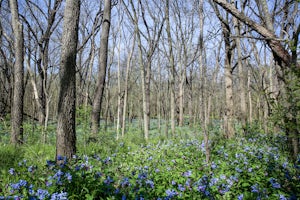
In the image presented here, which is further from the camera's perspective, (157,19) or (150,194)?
(157,19)

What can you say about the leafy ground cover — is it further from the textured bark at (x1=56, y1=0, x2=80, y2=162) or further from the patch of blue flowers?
the textured bark at (x1=56, y1=0, x2=80, y2=162)

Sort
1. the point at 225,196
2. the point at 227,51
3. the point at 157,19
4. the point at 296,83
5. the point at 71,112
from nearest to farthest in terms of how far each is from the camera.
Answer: the point at 296,83, the point at 225,196, the point at 71,112, the point at 227,51, the point at 157,19

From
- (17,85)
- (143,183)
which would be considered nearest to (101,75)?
(17,85)


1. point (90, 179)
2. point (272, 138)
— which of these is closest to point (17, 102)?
point (90, 179)

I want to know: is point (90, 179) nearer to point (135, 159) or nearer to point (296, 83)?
point (135, 159)

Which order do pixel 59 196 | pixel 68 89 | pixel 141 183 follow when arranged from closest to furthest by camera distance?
1. pixel 59 196
2. pixel 141 183
3. pixel 68 89

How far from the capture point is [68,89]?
3738 millimetres

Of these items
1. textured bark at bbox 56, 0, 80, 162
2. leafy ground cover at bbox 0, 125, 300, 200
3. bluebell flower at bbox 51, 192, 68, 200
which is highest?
textured bark at bbox 56, 0, 80, 162

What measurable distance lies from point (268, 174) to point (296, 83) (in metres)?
1.81

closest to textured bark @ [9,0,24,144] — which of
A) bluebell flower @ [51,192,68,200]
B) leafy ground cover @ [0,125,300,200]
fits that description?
leafy ground cover @ [0,125,300,200]

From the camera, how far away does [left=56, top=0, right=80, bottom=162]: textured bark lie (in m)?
3.61

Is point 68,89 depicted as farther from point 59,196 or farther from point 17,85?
point 17,85

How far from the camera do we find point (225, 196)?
2.24 metres

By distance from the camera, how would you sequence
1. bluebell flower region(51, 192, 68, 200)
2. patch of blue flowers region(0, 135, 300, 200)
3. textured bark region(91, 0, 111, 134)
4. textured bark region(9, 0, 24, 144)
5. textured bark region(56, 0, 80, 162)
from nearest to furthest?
bluebell flower region(51, 192, 68, 200), patch of blue flowers region(0, 135, 300, 200), textured bark region(56, 0, 80, 162), textured bark region(9, 0, 24, 144), textured bark region(91, 0, 111, 134)
